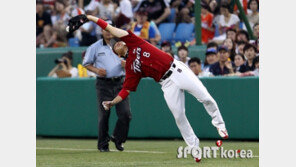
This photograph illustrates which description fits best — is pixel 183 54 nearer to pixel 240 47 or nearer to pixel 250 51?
pixel 240 47

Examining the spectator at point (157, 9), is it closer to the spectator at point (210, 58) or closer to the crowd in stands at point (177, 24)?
the crowd in stands at point (177, 24)

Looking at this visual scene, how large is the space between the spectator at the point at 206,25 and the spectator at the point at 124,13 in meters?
2.12

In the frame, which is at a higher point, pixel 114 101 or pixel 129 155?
pixel 114 101

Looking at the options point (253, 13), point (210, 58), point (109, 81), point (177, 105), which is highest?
point (253, 13)

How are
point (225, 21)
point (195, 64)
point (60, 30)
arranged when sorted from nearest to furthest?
point (195, 64) < point (225, 21) < point (60, 30)

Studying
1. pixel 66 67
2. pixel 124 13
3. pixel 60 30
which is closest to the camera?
pixel 66 67

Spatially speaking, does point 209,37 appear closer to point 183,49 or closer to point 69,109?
point 183,49

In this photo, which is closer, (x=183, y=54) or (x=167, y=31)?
(x=183, y=54)

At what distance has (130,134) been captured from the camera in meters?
15.6

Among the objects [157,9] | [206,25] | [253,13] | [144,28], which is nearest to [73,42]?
[157,9]

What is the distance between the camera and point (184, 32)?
686 inches

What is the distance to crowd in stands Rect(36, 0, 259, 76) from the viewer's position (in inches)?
586

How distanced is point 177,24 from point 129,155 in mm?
6466

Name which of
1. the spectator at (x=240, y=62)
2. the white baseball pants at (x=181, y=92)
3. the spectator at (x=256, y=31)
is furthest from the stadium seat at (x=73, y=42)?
the white baseball pants at (x=181, y=92)
